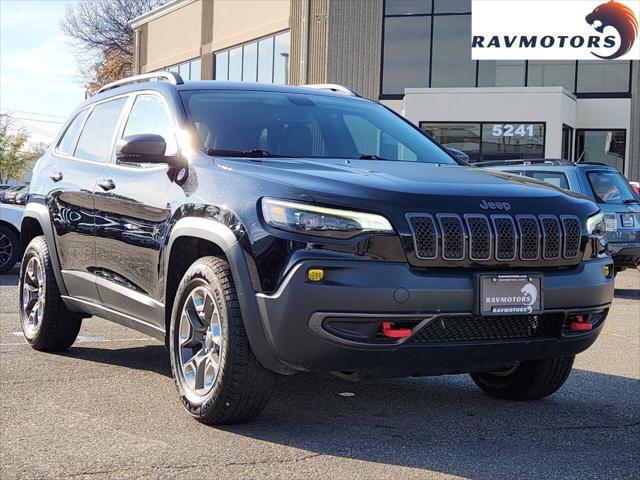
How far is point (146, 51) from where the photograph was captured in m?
45.9

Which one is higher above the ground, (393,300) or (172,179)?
(172,179)

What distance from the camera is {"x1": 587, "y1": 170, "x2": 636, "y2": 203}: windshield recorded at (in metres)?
13.0

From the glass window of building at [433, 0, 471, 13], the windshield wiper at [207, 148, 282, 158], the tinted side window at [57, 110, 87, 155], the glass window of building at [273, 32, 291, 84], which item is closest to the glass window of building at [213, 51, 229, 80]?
the glass window of building at [273, 32, 291, 84]

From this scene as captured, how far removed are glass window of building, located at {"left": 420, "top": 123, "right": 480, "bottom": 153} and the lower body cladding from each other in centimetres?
2563

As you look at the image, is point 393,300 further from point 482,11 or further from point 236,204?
point 482,11

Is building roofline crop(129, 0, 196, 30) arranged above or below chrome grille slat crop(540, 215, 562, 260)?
above

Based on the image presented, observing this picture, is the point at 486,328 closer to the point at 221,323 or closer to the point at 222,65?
the point at 221,323

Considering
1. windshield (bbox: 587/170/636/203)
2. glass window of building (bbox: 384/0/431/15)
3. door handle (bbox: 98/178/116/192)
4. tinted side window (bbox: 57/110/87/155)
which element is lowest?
door handle (bbox: 98/178/116/192)

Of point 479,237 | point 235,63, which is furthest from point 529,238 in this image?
point 235,63

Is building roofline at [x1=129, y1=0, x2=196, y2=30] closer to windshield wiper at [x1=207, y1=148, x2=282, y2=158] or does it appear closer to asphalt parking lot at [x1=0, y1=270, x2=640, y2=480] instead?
asphalt parking lot at [x1=0, y1=270, x2=640, y2=480]

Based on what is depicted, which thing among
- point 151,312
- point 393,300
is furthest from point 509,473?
point 151,312

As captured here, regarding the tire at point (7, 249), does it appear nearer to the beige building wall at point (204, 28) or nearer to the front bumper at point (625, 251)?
the front bumper at point (625, 251)

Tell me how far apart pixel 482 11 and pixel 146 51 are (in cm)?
2004

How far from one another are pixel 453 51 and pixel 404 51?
1624 mm
